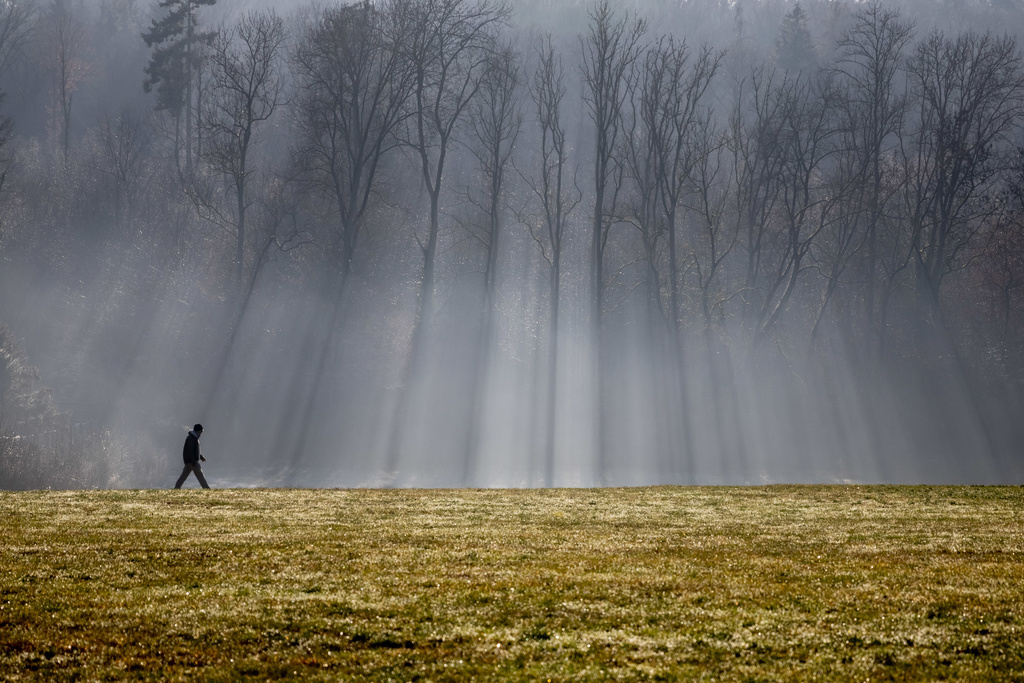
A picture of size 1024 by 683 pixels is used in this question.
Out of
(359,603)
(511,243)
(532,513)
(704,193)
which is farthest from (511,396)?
(359,603)

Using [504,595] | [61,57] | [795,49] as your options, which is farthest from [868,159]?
[61,57]

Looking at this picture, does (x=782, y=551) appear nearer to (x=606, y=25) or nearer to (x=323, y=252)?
(x=606, y=25)

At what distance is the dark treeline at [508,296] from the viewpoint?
46156 mm

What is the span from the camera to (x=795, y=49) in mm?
76938

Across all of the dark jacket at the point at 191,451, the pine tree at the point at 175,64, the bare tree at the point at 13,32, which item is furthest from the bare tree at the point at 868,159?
the bare tree at the point at 13,32

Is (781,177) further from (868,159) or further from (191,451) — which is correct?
(191,451)

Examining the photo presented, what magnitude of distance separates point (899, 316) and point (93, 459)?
4848 cm

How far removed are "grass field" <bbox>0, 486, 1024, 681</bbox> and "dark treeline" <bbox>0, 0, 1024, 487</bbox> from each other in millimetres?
21078

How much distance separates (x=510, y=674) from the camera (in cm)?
862

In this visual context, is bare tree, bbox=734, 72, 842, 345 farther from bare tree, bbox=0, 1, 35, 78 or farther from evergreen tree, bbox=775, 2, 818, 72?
bare tree, bbox=0, 1, 35, 78

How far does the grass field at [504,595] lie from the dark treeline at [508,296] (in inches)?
830

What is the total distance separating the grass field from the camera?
890cm

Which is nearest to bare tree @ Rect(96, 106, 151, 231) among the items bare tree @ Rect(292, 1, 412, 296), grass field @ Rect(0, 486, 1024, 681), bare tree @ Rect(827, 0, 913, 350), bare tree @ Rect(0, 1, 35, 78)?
bare tree @ Rect(0, 1, 35, 78)

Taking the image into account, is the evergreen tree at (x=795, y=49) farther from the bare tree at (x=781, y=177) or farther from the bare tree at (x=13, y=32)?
the bare tree at (x=13, y=32)
